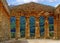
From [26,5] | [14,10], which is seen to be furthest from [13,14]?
[26,5]

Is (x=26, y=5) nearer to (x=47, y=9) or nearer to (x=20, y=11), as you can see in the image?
(x=20, y=11)

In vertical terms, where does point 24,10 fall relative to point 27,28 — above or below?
above

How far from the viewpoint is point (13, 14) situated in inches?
1453

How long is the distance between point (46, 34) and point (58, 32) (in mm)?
2378

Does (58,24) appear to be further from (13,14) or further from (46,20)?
(13,14)

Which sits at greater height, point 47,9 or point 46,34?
point 47,9

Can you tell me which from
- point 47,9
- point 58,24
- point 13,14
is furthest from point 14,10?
point 58,24

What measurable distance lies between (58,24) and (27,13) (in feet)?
21.3

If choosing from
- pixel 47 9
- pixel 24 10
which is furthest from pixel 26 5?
pixel 47 9

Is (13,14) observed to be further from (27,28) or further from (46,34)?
(46,34)

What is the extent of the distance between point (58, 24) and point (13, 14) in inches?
357

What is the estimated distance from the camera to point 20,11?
36.8m

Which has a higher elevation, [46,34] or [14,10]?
[14,10]

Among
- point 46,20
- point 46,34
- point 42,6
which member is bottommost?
point 46,34
